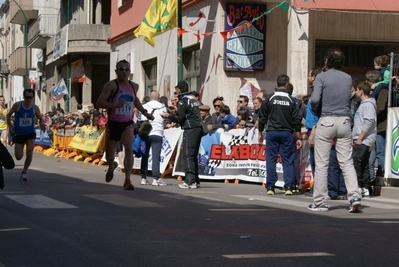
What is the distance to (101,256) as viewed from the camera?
721 centimetres

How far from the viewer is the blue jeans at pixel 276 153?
48.9 ft

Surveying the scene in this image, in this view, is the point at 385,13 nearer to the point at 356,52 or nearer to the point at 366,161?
the point at 356,52

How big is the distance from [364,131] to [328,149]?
2295 mm

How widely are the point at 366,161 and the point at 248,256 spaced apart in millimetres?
7703

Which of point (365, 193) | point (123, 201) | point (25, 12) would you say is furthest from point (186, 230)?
point (25, 12)

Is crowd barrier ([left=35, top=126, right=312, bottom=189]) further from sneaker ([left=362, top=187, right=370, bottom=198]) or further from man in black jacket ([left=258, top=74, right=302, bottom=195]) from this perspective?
sneaker ([left=362, top=187, right=370, bottom=198])

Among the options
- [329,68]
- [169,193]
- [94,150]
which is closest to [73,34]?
[94,150]

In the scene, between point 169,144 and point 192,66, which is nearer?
point 169,144

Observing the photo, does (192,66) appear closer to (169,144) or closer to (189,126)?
(169,144)

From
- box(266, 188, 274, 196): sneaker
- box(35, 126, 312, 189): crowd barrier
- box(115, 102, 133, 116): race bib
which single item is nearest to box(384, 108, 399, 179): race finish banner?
box(35, 126, 312, 189): crowd barrier

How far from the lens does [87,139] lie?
2867cm

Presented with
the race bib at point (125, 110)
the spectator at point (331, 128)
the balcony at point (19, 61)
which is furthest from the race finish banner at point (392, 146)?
the balcony at point (19, 61)

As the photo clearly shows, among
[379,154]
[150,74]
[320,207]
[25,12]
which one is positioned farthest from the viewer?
[25,12]

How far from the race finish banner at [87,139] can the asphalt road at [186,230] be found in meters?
13.0
